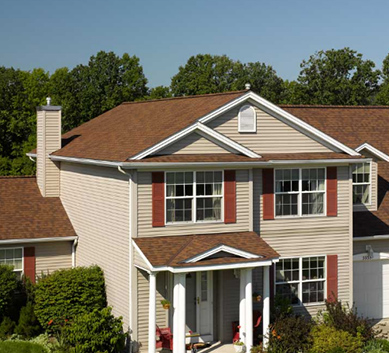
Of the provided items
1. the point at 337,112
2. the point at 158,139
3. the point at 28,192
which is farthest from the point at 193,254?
the point at 337,112

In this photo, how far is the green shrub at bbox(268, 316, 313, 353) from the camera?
21219mm

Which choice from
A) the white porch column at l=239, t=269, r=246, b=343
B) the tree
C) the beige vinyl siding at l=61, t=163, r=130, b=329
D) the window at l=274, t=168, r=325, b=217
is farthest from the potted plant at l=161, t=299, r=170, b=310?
the tree

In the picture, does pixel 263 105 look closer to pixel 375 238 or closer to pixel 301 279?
pixel 301 279

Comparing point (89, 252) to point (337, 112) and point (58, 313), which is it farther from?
point (337, 112)

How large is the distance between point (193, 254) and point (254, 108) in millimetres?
5424

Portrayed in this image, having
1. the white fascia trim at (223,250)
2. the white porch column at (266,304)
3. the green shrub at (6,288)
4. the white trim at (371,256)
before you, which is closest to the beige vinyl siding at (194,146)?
the white fascia trim at (223,250)

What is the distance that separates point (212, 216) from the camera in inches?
885

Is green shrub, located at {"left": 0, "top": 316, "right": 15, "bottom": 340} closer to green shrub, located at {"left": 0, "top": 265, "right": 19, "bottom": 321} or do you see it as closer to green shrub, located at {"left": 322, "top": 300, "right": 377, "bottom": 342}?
green shrub, located at {"left": 0, "top": 265, "right": 19, "bottom": 321}

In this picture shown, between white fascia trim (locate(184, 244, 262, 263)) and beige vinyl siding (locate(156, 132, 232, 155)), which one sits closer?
white fascia trim (locate(184, 244, 262, 263))

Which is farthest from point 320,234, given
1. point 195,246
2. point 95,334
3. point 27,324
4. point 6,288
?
point 6,288

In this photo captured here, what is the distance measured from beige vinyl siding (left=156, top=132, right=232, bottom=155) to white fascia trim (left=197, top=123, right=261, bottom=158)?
221 mm

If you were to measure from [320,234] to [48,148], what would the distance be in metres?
10.6

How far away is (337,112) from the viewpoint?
100 ft

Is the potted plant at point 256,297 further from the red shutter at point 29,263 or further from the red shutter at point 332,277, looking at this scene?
the red shutter at point 29,263
